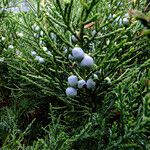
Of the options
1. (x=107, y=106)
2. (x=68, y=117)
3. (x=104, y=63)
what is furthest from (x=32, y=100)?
(x=104, y=63)

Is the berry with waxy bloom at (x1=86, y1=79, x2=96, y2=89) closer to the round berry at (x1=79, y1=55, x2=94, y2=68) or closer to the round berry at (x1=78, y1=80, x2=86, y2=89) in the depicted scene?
the round berry at (x1=78, y1=80, x2=86, y2=89)

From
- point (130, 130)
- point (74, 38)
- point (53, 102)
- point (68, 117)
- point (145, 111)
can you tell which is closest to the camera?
point (145, 111)

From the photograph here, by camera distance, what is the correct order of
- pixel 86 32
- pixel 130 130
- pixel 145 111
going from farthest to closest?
pixel 86 32
pixel 130 130
pixel 145 111

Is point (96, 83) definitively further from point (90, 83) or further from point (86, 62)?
point (86, 62)

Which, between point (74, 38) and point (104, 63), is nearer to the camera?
point (104, 63)

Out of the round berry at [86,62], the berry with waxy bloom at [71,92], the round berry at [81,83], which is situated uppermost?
the round berry at [86,62]

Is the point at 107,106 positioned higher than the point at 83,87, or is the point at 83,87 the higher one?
the point at 83,87

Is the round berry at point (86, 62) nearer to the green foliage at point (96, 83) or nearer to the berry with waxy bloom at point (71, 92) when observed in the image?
the green foliage at point (96, 83)

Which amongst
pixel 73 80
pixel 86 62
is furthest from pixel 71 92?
pixel 86 62

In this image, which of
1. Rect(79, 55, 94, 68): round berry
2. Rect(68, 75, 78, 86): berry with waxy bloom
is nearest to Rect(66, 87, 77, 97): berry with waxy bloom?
Rect(68, 75, 78, 86): berry with waxy bloom

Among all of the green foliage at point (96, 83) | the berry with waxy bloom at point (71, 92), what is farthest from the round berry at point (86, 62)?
the berry with waxy bloom at point (71, 92)

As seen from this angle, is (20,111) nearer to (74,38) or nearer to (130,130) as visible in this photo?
(74,38)
